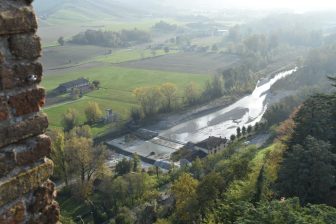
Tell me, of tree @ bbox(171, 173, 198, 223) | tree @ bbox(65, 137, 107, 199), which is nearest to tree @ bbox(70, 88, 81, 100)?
tree @ bbox(65, 137, 107, 199)

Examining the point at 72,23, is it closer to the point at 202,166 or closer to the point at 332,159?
the point at 202,166

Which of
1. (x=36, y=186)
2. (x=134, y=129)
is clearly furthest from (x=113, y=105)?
(x=36, y=186)

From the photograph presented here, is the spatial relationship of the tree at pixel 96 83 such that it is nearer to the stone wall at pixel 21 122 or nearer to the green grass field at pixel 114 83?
the green grass field at pixel 114 83

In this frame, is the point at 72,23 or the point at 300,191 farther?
the point at 72,23

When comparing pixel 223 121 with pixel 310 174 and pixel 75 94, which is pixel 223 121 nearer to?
pixel 75 94

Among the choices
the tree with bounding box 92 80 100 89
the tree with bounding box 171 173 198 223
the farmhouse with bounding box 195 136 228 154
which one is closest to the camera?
the tree with bounding box 171 173 198 223

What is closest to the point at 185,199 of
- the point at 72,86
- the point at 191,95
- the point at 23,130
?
the point at 23,130

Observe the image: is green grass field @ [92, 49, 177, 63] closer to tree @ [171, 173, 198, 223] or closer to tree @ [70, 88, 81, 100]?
tree @ [70, 88, 81, 100]

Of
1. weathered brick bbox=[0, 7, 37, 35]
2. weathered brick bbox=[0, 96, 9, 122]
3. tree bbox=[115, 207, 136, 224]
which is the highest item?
weathered brick bbox=[0, 7, 37, 35]

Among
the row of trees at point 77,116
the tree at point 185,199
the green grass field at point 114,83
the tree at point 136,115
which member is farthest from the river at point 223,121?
the tree at point 185,199
